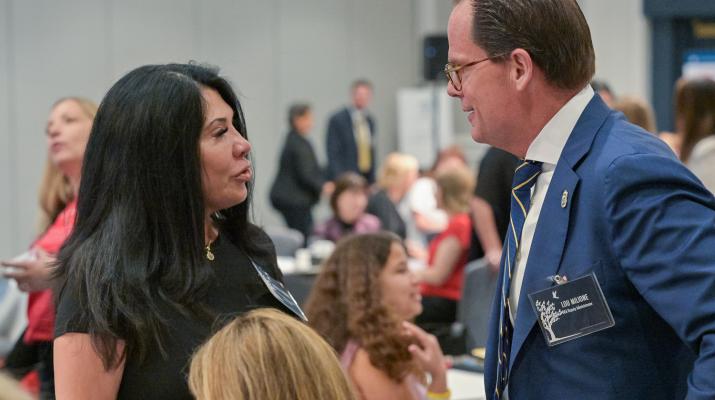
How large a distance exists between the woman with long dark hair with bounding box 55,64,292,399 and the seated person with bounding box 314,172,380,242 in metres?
5.04

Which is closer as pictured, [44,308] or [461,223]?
[44,308]

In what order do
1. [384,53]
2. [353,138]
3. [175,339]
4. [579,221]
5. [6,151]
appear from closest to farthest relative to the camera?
[579,221]
[175,339]
[6,151]
[353,138]
[384,53]

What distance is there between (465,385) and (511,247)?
1960 mm

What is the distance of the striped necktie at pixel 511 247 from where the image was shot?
173cm

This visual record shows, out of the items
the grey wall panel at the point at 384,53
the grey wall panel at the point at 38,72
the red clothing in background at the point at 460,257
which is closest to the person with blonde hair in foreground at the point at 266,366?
the red clothing in background at the point at 460,257

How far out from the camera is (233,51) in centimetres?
1174

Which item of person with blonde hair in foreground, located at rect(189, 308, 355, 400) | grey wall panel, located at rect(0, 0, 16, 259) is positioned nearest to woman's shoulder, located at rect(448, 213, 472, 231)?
person with blonde hair in foreground, located at rect(189, 308, 355, 400)

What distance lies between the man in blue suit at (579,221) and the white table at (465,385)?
5.53 ft

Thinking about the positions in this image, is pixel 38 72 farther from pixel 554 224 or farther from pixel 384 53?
pixel 554 224

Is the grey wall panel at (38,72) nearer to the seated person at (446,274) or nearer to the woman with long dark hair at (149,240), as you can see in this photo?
the seated person at (446,274)

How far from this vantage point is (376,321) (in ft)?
10.6

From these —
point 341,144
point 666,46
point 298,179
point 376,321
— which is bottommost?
point 298,179

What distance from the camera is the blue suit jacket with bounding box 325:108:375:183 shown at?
1126cm

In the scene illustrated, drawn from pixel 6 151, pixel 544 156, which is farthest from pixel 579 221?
pixel 6 151
